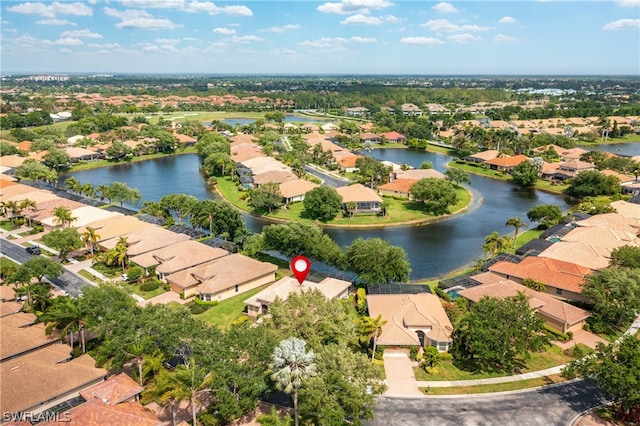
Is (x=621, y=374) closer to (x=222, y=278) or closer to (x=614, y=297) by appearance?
(x=614, y=297)

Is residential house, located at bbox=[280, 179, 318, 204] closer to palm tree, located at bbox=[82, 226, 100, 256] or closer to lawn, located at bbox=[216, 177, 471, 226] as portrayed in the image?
lawn, located at bbox=[216, 177, 471, 226]

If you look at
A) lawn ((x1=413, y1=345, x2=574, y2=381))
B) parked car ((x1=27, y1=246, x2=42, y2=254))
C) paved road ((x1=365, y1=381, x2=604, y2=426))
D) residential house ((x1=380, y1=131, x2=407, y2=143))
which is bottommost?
lawn ((x1=413, y1=345, x2=574, y2=381))

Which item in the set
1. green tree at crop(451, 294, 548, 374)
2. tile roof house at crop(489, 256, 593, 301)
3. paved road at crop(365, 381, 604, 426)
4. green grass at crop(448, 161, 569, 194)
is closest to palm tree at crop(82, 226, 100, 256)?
paved road at crop(365, 381, 604, 426)

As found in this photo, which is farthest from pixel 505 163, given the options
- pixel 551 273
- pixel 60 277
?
pixel 60 277

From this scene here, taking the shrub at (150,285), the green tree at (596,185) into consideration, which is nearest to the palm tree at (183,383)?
the shrub at (150,285)

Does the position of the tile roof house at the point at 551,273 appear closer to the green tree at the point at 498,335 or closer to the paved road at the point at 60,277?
the green tree at the point at 498,335
